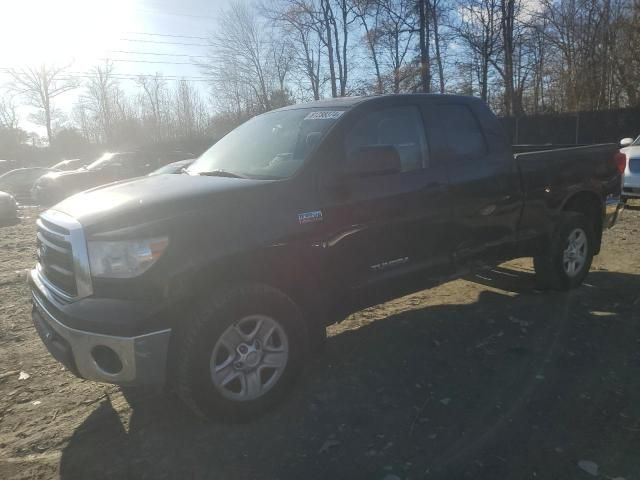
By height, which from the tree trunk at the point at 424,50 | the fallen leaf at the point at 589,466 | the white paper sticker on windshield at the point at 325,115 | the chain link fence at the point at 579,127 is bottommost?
the fallen leaf at the point at 589,466

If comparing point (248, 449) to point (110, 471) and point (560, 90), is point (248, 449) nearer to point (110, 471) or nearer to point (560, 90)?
point (110, 471)

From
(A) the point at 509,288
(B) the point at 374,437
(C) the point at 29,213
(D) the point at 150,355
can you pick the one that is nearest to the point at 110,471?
(D) the point at 150,355

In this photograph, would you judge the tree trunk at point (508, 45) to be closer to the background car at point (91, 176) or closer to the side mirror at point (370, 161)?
the background car at point (91, 176)

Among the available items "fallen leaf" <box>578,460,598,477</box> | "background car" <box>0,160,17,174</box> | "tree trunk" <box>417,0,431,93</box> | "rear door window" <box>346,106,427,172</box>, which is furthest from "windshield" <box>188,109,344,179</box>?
"background car" <box>0,160,17,174</box>

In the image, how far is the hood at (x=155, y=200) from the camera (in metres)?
2.85

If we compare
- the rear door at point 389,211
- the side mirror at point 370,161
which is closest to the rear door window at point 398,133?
the rear door at point 389,211

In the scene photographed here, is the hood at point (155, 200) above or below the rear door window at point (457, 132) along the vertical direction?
below

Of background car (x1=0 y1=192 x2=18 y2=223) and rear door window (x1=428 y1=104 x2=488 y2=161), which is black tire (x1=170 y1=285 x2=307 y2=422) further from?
background car (x1=0 y1=192 x2=18 y2=223)

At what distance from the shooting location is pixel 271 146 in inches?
152

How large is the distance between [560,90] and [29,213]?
31198mm

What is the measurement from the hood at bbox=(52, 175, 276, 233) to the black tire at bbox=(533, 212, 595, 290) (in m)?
3.31

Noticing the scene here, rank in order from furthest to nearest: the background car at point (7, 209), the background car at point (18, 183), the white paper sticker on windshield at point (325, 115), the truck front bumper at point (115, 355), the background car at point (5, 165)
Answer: the background car at point (5, 165)
the background car at point (18, 183)
the background car at point (7, 209)
the white paper sticker on windshield at point (325, 115)
the truck front bumper at point (115, 355)

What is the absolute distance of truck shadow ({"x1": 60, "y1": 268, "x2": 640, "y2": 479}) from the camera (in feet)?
9.02

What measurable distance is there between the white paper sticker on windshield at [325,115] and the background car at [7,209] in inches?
494
